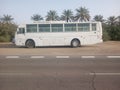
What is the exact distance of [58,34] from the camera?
28.1 m

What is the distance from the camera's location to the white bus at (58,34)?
2816 centimetres

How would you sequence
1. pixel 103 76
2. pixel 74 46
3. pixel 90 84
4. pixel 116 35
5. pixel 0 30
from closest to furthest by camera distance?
1. pixel 90 84
2. pixel 103 76
3. pixel 74 46
4. pixel 116 35
5. pixel 0 30

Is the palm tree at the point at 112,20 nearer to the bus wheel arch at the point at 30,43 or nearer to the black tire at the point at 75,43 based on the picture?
the black tire at the point at 75,43

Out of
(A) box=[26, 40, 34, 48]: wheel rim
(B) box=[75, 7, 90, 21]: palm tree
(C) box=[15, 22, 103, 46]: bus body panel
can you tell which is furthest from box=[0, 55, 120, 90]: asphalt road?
(B) box=[75, 7, 90, 21]: palm tree

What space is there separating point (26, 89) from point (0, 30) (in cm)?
4110

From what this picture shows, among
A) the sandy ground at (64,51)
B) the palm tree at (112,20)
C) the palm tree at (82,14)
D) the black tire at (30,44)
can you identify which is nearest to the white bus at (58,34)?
the black tire at (30,44)

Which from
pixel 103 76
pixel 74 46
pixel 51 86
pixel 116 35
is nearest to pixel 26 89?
pixel 51 86

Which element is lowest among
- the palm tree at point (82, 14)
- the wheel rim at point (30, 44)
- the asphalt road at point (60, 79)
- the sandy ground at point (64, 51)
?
the asphalt road at point (60, 79)

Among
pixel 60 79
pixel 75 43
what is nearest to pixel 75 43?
pixel 75 43

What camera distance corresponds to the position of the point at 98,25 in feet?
94.1

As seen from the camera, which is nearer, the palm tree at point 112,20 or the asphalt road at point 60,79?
the asphalt road at point 60,79

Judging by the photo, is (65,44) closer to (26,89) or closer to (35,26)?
(35,26)

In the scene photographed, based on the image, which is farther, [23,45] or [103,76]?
[23,45]

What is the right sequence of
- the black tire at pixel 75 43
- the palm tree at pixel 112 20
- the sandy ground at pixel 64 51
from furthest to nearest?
the palm tree at pixel 112 20
the black tire at pixel 75 43
the sandy ground at pixel 64 51
